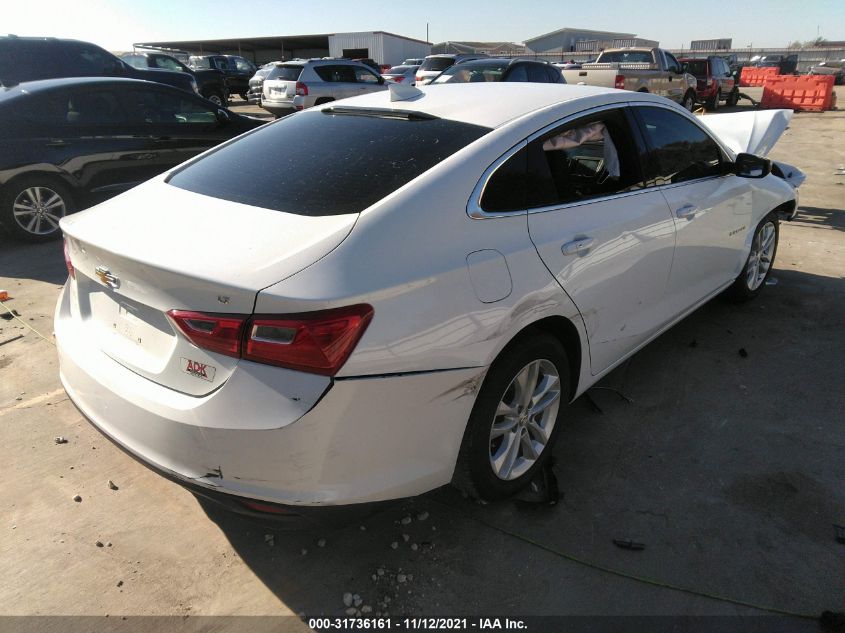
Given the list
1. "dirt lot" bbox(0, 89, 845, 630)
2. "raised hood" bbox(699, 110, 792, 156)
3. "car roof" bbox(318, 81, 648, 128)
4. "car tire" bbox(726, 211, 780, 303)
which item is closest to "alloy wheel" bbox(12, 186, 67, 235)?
"dirt lot" bbox(0, 89, 845, 630)

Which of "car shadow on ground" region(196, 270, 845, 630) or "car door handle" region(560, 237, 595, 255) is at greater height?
"car door handle" region(560, 237, 595, 255)

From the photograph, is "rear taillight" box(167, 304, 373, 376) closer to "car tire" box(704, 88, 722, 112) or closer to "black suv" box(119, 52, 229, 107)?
"black suv" box(119, 52, 229, 107)

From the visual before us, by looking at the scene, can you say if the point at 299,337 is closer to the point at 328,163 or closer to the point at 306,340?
the point at 306,340

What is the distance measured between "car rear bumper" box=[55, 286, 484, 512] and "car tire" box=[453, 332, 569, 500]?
139 millimetres

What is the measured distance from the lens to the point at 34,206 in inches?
248

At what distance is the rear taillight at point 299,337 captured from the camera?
6.08 feet

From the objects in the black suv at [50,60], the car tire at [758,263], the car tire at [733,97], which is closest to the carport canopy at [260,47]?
the car tire at [733,97]

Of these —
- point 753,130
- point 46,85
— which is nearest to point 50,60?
point 46,85

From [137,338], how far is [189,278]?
1.45 feet

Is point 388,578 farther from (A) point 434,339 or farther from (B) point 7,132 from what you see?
(B) point 7,132

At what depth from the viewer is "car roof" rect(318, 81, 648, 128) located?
2.75 meters

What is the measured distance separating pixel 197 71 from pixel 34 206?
18.0m

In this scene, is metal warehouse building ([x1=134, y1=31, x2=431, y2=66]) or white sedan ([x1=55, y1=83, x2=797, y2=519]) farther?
metal warehouse building ([x1=134, y1=31, x2=431, y2=66])

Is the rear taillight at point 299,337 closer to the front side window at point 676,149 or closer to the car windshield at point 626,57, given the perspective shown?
the front side window at point 676,149
